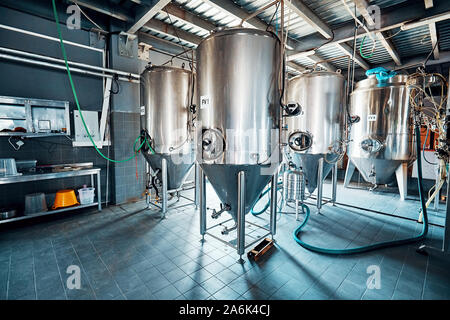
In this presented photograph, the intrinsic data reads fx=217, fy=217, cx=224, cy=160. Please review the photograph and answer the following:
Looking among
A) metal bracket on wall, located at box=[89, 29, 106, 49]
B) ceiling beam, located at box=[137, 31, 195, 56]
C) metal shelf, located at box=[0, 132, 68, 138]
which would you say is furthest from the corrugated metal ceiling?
metal shelf, located at box=[0, 132, 68, 138]

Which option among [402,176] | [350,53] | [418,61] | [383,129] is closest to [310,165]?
[383,129]

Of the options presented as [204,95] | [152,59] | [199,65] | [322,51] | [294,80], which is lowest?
[204,95]

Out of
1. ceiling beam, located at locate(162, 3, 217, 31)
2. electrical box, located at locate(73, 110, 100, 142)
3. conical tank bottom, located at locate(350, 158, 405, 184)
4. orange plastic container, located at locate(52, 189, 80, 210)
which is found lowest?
orange plastic container, located at locate(52, 189, 80, 210)

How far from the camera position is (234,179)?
209cm

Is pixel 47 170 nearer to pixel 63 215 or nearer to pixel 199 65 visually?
pixel 63 215

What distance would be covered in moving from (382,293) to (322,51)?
505 centimetres

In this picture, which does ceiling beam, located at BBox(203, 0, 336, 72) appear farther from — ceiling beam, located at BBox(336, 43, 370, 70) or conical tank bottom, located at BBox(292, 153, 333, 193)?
conical tank bottom, located at BBox(292, 153, 333, 193)

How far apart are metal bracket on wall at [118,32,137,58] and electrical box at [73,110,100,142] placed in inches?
46.5

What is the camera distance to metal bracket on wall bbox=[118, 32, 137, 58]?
148 inches

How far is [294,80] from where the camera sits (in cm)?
339

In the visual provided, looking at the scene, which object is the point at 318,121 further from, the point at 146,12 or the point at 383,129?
the point at 146,12
